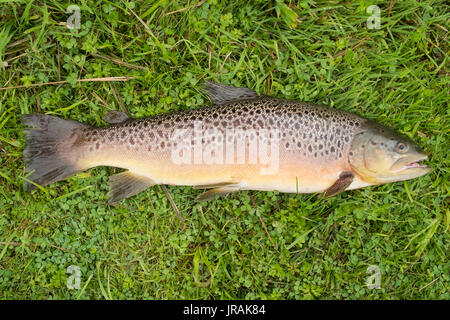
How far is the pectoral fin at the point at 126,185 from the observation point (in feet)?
10.2

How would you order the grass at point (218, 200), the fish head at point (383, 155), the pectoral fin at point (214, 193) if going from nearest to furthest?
the fish head at point (383, 155)
the pectoral fin at point (214, 193)
the grass at point (218, 200)

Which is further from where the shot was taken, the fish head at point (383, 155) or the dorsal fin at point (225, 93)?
the dorsal fin at point (225, 93)

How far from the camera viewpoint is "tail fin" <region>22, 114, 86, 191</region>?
3115 millimetres

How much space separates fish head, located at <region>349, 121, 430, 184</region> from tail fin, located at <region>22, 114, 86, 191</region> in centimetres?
241

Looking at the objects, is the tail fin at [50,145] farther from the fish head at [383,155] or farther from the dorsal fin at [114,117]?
the fish head at [383,155]

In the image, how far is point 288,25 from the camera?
10.8ft

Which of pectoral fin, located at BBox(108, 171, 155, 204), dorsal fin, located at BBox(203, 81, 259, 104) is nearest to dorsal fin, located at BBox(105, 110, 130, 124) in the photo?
pectoral fin, located at BBox(108, 171, 155, 204)

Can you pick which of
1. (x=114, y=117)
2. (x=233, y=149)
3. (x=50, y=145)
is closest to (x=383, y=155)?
(x=233, y=149)

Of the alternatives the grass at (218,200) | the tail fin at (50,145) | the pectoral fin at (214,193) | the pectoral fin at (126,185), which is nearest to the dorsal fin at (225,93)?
the grass at (218,200)

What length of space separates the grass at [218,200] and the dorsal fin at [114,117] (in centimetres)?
20

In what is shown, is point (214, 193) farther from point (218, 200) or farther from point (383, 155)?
point (383, 155)

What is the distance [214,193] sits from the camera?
3084 millimetres

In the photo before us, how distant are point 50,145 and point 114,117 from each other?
606 mm
